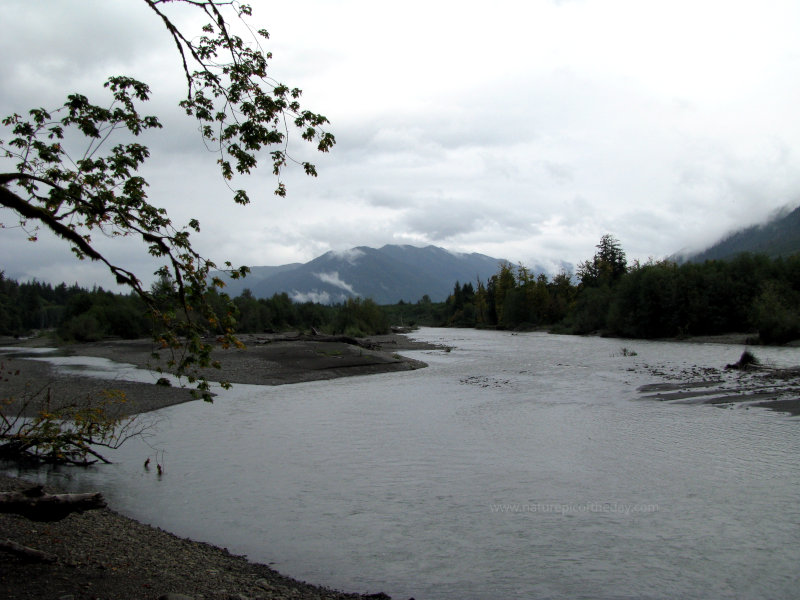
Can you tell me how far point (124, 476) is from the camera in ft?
46.4

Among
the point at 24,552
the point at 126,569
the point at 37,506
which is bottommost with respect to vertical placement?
the point at 126,569

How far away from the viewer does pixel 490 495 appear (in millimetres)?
12539

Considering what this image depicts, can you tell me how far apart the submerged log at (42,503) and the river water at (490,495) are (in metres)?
2.88

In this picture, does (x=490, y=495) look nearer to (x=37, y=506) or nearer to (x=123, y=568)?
(x=123, y=568)

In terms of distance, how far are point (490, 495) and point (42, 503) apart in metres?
8.74

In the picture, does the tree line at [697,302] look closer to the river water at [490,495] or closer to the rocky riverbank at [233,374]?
the rocky riverbank at [233,374]

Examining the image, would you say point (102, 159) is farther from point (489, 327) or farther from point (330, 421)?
point (489, 327)

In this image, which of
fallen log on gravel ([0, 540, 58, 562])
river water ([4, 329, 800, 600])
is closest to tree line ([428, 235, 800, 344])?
river water ([4, 329, 800, 600])

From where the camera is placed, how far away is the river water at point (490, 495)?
8.81 m

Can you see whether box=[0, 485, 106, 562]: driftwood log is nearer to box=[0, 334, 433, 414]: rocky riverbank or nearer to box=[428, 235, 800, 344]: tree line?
box=[0, 334, 433, 414]: rocky riverbank

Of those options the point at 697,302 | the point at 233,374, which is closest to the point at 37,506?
the point at 233,374

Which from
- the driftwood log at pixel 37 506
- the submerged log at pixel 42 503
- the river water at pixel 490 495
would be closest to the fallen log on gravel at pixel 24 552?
the driftwood log at pixel 37 506

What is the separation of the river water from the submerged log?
2.88m

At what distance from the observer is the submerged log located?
7.39 metres
